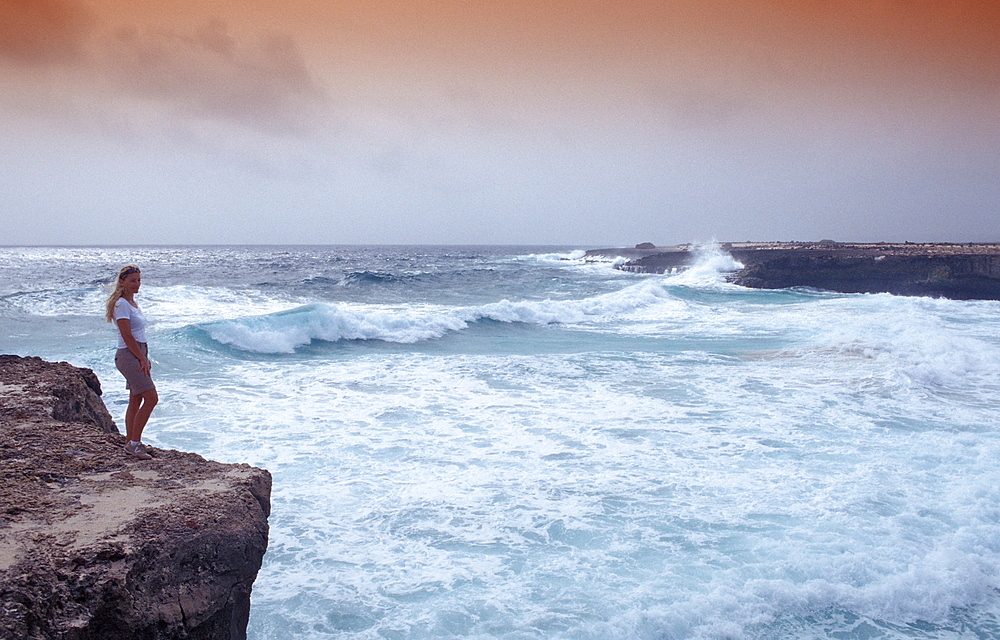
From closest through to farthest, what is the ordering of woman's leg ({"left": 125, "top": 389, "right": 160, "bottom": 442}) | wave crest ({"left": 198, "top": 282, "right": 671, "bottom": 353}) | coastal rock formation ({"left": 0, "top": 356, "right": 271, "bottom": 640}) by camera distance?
coastal rock formation ({"left": 0, "top": 356, "right": 271, "bottom": 640}) < woman's leg ({"left": 125, "top": 389, "right": 160, "bottom": 442}) < wave crest ({"left": 198, "top": 282, "right": 671, "bottom": 353})

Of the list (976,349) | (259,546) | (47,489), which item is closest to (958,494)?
(259,546)

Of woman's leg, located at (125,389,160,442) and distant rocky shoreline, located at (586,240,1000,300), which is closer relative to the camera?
woman's leg, located at (125,389,160,442)

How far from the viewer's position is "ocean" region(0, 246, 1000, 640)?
4031 millimetres

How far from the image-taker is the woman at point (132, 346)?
14.3ft

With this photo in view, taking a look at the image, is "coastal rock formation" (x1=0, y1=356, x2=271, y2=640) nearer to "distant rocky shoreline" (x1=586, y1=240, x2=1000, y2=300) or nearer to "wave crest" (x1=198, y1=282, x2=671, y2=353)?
"wave crest" (x1=198, y1=282, x2=671, y2=353)

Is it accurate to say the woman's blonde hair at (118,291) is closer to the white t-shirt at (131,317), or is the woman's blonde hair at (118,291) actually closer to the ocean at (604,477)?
the white t-shirt at (131,317)

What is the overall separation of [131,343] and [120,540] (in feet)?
6.93

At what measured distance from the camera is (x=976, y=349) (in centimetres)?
1250

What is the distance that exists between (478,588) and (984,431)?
6612 millimetres

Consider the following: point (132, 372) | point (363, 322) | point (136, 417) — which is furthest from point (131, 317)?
point (363, 322)

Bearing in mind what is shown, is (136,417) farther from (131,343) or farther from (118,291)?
(118,291)

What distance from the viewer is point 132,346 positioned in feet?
14.5

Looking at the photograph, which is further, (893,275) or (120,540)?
(893,275)

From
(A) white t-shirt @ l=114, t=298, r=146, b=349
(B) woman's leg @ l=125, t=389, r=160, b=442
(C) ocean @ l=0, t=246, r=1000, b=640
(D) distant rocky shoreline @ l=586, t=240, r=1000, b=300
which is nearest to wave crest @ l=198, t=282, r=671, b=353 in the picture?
(C) ocean @ l=0, t=246, r=1000, b=640
